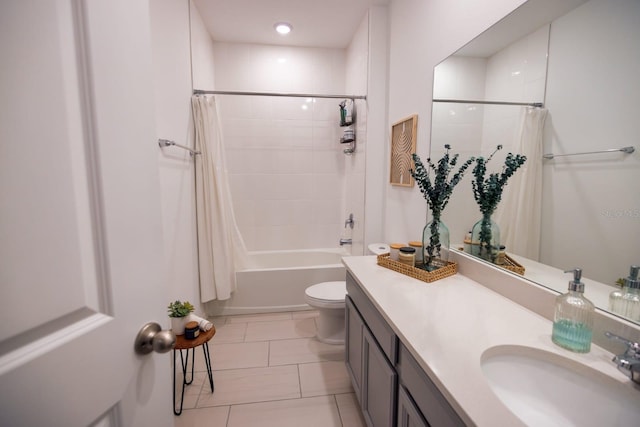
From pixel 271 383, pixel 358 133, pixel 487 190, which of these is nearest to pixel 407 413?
pixel 487 190

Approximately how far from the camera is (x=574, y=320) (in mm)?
805

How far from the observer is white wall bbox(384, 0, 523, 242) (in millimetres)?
1380

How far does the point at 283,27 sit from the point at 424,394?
10.1ft

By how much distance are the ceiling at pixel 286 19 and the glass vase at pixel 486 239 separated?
2.08 metres

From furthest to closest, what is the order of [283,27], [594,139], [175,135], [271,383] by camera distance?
1. [283,27]
2. [175,135]
3. [271,383]
4. [594,139]

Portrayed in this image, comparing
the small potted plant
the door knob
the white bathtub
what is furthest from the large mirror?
the white bathtub

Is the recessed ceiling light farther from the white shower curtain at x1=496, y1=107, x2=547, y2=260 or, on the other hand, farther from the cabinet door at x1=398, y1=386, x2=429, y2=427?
the cabinet door at x1=398, y1=386, x2=429, y2=427

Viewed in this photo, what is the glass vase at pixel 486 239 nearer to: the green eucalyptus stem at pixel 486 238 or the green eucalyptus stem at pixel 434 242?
the green eucalyptus stem at pixel 486 238

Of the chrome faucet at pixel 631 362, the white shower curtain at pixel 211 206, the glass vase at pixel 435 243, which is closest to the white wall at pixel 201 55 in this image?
the white shower curtain at pixel 211 206

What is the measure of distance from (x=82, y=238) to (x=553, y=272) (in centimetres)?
137

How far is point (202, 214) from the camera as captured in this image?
2463 millimetres

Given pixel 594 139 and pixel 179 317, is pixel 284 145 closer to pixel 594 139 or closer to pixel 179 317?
pixel 179 317

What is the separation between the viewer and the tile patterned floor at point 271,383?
1580 millimetres

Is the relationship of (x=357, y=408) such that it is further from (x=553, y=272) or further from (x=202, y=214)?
(x=202, y=214)
